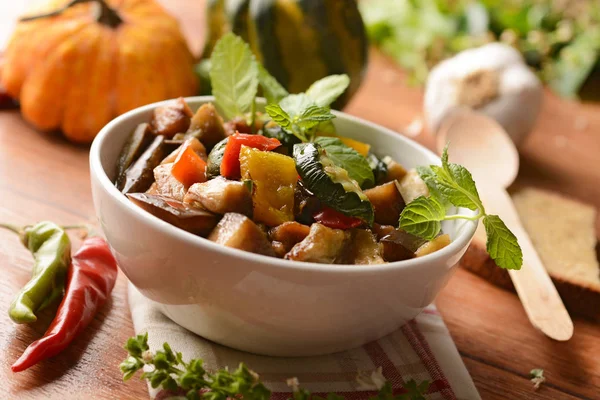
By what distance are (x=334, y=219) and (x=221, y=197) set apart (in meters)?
0.29

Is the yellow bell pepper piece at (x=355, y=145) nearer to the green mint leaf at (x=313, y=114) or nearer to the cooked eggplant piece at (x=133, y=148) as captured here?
the green mint leaf at (x=313, y=114)

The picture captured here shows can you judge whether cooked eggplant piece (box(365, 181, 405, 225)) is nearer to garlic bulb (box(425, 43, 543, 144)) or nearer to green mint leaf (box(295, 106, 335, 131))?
green mint leaf (box(295, 106, 335, 131))

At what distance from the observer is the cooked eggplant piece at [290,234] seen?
63.5 inches

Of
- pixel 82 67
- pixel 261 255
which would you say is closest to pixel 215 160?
pixel 261 255

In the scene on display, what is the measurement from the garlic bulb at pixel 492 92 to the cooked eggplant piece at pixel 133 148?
189 centimetres

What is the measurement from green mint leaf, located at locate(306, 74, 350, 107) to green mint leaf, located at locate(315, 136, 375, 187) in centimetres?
18

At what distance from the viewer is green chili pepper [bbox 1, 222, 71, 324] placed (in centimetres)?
170

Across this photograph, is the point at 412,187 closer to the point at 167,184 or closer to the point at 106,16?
the point at 167,184

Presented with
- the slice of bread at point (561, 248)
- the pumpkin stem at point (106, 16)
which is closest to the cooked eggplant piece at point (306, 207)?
the slice of bread at point (561, 248)

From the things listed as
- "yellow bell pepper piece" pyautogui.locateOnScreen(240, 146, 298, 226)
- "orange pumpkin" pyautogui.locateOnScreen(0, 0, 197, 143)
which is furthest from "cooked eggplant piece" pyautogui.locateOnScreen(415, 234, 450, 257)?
"orange pumpkin" pyautogui.locateOnScreen(0, 0, 197, 143)

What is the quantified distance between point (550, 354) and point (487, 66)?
6.11 ft

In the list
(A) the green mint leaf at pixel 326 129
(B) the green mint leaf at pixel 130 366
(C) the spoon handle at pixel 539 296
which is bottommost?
(C) the spoon handle at pixel 539 296

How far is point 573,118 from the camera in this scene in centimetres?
417

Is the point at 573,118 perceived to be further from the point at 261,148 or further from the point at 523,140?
the point at 261,148
